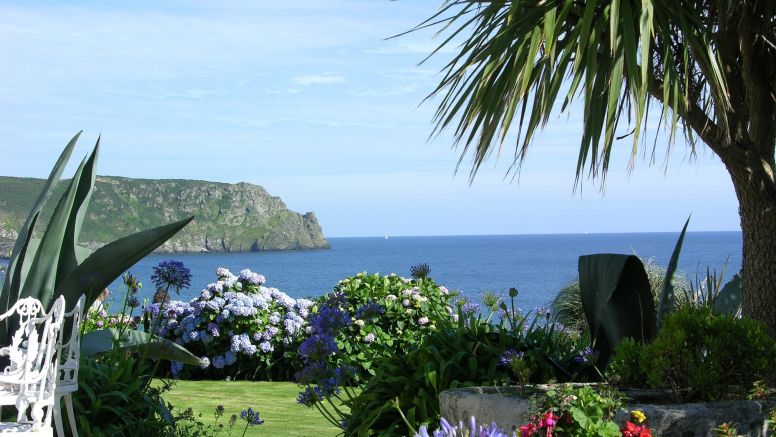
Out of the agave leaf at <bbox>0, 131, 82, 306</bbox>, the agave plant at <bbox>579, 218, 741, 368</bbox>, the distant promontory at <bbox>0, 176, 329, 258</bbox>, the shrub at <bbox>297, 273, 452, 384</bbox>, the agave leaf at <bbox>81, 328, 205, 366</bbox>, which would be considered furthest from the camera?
the distant promontory at <bbox>0, 176, 329, 258</bbox>

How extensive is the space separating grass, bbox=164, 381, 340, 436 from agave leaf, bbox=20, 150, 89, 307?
1049 mm

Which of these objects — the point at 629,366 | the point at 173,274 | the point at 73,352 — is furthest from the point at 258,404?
the point at 629,366

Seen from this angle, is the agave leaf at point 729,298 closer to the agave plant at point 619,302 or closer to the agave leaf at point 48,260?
the agave plant at point 619,302

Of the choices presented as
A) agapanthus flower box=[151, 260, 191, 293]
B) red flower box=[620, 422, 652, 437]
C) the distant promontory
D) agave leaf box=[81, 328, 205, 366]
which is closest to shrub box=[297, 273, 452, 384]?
agave leaf box=[81, 328, 205, 366]

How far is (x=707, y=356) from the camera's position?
292 centimetres

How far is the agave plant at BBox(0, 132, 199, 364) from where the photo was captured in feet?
13.1

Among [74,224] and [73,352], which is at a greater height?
[74,224]

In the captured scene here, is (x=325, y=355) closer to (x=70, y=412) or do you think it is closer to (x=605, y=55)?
(x=70, y=412)

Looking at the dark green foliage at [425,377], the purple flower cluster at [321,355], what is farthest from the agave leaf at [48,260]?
the dark green foliage at [425,377]

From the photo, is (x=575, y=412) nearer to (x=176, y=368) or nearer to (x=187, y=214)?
(x=176, y=368)

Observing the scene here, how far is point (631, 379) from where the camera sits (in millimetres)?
3113

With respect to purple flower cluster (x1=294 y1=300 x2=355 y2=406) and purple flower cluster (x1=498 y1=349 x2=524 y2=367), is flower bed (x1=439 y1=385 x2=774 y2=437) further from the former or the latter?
purple flower cluster (x1=294 y1=300 x2=355 y2=406)

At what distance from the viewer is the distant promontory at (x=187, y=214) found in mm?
59656

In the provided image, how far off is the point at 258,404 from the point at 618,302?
3.09 meters
